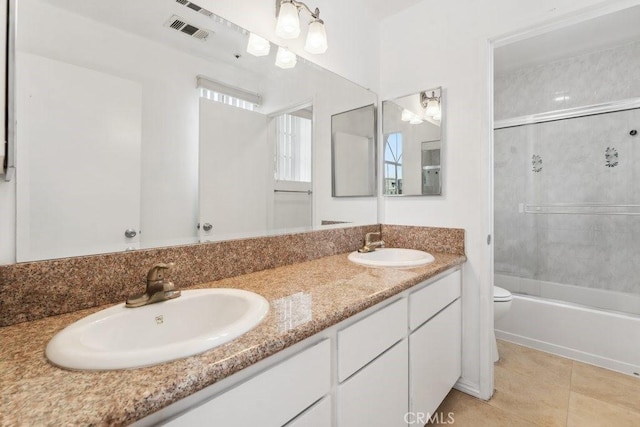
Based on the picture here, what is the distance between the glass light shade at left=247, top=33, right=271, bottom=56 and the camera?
1.31 metres

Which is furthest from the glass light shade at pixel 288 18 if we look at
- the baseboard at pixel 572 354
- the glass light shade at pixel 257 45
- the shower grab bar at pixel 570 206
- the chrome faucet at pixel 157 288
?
A: the shower grab bar at pixel 570 206

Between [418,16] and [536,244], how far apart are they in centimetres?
240

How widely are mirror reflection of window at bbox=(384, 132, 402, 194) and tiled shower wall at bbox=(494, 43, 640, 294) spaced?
168 centimetres

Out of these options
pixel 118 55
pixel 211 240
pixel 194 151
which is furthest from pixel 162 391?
pixel 118 55

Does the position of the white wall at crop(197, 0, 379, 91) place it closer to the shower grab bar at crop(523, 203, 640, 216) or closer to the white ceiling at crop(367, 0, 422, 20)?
the white ceiling at crop(367, 0, 422, 20)

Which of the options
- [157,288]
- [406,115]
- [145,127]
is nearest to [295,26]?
[145,127]

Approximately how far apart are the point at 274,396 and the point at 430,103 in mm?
1778

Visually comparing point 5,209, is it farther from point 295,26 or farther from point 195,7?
point 295,26

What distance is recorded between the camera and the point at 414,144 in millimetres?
1921

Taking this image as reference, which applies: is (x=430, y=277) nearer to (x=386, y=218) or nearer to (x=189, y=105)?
(x=386, y=218)

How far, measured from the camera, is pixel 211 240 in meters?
1.17

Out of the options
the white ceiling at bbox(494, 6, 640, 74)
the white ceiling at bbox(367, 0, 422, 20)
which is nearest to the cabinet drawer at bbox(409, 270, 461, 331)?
the white ceiling at bbox(367, 0, 422, 20)

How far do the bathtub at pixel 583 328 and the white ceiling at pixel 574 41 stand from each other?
6.61ft

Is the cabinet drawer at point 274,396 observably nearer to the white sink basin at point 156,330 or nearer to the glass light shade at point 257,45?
the white sink basin at point 156,330
